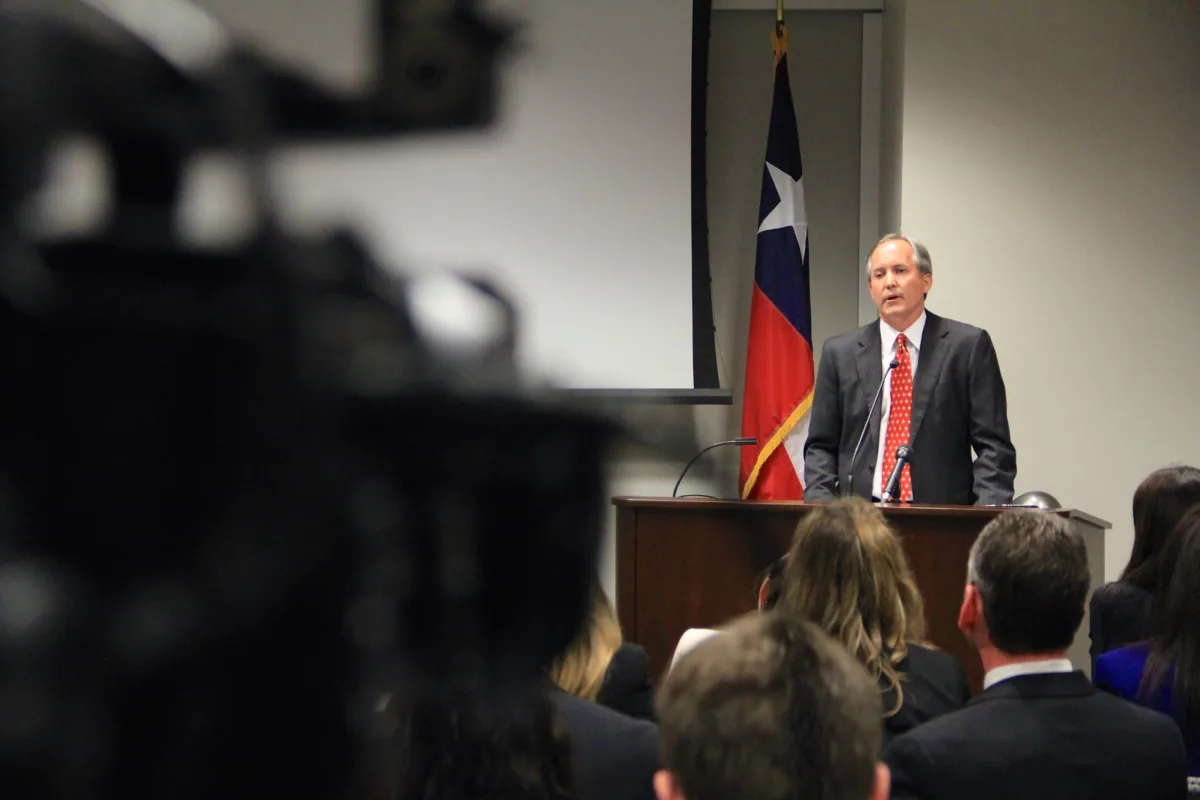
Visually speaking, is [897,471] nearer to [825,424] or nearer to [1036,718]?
[825,424]

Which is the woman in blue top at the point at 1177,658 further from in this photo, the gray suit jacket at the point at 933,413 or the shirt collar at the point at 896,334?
the shirt collar at the point at 896,334

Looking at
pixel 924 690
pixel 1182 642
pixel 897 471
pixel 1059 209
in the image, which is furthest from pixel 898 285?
pixel 924 690

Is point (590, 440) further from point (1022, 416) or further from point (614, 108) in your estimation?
point (1022, 416)

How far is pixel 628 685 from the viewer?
3.58ft

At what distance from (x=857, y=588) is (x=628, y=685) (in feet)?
1.35

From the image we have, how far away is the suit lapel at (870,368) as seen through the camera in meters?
2.60

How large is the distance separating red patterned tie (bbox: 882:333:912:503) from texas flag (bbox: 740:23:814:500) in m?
0.94

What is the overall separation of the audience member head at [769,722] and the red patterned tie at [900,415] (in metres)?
2.16

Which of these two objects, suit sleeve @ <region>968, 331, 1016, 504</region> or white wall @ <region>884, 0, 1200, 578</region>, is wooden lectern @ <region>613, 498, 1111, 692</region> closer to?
suit sleeve @ <region>968, 331, 1016, 504</region>

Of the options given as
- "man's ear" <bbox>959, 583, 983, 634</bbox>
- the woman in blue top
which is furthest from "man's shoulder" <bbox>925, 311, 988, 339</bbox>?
"man's ear" <bbox>959, 583, 983, 634</bbox>

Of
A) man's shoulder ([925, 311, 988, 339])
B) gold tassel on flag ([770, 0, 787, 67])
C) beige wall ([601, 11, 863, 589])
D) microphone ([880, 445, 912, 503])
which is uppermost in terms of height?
gold tassel on flag ([770, 0, 787, 67])

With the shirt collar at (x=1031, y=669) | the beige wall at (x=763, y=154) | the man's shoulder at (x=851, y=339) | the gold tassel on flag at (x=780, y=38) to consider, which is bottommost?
the shirt collar at (x=1031, y=669)

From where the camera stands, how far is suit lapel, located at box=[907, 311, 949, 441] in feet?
8.70

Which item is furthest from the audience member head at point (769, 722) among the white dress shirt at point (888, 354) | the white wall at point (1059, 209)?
the white wall at point (1059, 209)
